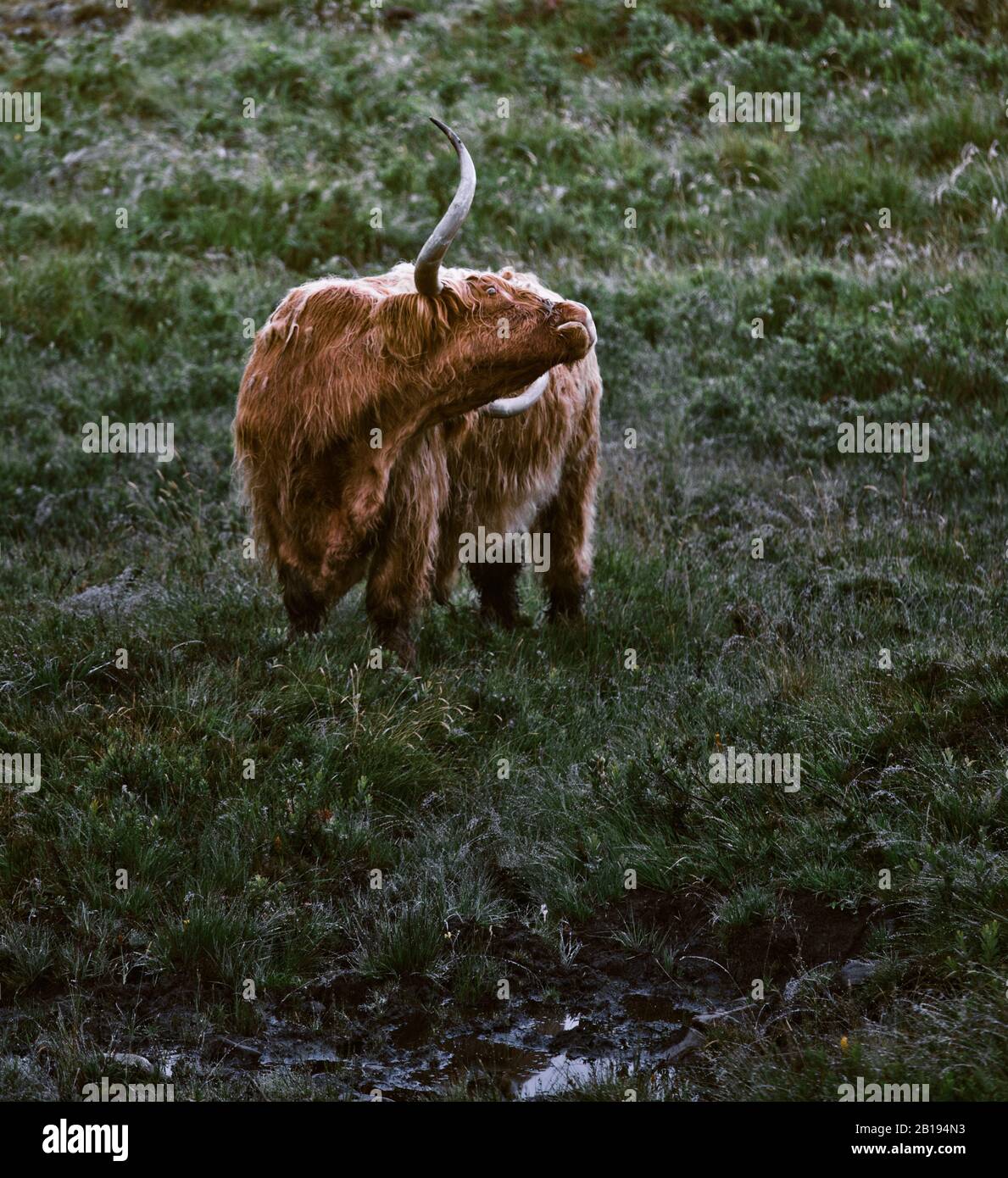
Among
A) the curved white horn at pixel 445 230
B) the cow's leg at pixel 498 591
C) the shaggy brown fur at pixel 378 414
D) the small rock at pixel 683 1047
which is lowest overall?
the small rock at pixel 683 1047

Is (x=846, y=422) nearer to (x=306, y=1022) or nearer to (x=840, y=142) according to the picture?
(x=840, y=142)

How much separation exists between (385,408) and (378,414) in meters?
0.04

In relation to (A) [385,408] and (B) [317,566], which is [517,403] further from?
(B) [317,566]

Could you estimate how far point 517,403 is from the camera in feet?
22.1

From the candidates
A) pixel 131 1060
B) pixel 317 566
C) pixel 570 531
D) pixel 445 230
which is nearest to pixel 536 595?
pixel 570 531

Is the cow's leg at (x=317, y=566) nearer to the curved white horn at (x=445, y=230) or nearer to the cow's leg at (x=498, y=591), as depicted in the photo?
the curved white horn at (x=445, y=230)

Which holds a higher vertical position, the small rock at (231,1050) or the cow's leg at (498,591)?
the cow's leg at (498,591)

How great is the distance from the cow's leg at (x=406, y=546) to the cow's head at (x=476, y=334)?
Result: 427 mm

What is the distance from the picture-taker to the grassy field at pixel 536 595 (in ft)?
15.6

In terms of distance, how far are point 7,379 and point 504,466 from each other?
199 inches

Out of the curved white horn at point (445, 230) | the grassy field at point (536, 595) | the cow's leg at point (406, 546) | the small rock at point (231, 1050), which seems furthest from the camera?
the cow's leg at point (406, 546)

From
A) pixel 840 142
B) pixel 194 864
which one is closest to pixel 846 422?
pixel 840 142

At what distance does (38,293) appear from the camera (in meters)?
11.7

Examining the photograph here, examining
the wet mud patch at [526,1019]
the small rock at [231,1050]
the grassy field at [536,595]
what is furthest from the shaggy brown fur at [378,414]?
the small rock at [231,1050]
